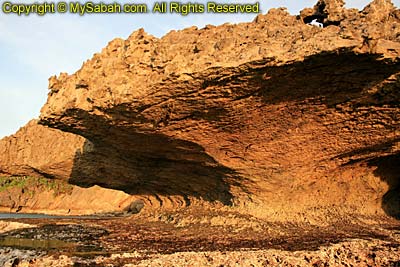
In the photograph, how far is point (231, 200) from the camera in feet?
43.4

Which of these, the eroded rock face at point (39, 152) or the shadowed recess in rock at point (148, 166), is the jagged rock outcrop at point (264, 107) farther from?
the eroded rock face at point (39, 152)

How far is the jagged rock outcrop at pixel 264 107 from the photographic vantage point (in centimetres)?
884

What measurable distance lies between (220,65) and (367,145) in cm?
638

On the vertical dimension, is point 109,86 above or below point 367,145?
above

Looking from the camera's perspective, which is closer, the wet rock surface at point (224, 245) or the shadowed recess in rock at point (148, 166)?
the wet rock surface at point (224, 245)

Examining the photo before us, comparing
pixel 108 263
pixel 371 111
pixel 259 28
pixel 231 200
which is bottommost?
pixel 108 263

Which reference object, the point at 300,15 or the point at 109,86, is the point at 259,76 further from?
the point at 109,86

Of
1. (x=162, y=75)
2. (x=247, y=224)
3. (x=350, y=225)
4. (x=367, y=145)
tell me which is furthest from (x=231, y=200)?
(x=162, y=75)

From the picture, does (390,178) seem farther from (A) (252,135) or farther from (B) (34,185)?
(B) (34,185)

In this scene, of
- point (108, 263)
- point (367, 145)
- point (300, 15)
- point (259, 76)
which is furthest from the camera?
point (367, 145)

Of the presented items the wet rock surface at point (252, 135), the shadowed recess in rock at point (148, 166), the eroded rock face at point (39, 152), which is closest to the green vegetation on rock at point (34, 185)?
the eroded rock face at point (39, 152)

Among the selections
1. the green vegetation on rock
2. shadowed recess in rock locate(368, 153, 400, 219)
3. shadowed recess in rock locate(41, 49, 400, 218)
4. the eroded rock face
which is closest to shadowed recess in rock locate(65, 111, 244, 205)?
shadowed recess in rock locate(41, 49, 400, 218)

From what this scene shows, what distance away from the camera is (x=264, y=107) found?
33.3 ft

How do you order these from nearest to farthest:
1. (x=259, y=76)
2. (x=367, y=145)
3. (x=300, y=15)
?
(x=259, y=76) → (x=300, y=15) → (x=367, y=145)
